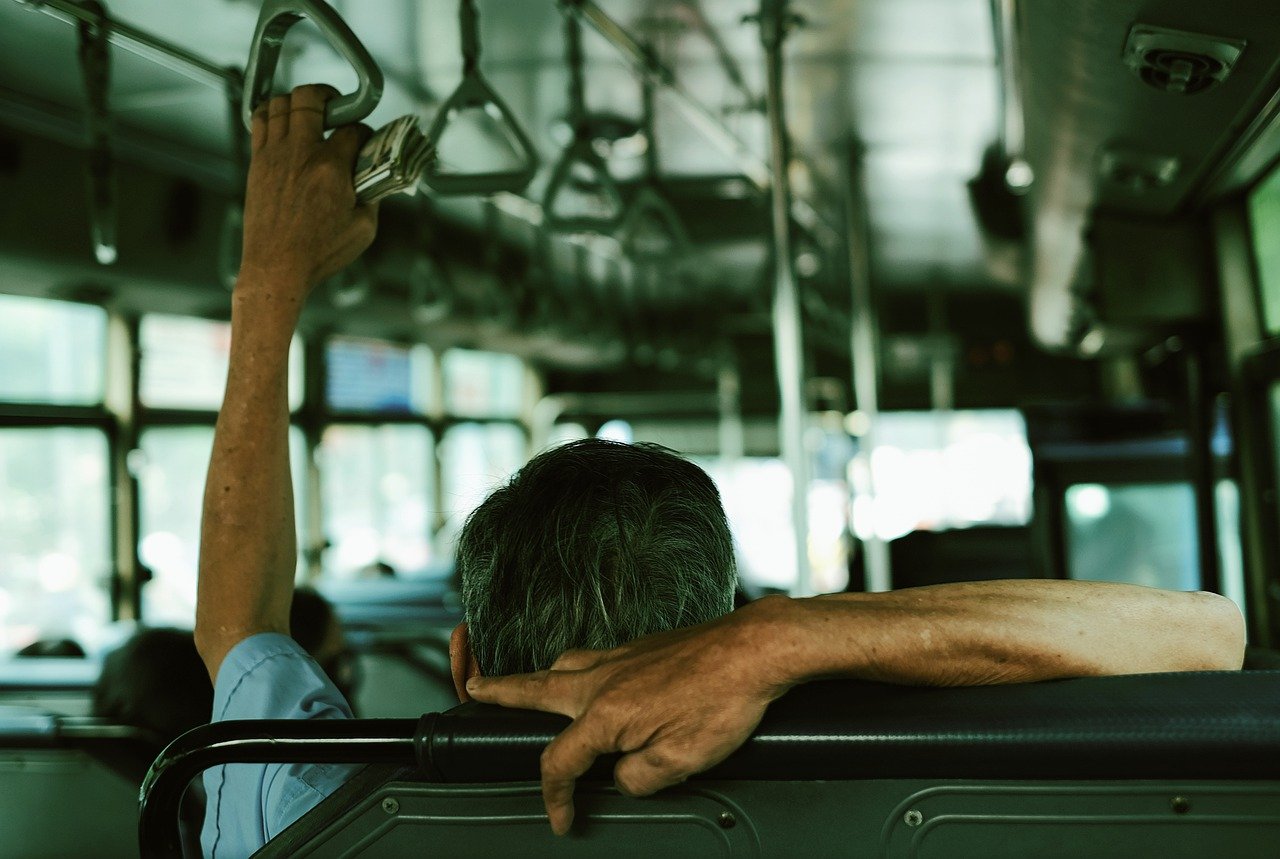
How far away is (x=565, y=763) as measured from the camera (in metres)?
0.74

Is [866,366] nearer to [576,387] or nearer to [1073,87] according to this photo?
[1073,87]

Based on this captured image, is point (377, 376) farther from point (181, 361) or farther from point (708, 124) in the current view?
point (708, 124)

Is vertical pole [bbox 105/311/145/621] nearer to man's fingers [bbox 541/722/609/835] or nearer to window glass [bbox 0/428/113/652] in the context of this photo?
window glass [bbox 0/428/113/652]

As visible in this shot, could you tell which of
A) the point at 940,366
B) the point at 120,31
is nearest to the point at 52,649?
the point at 120,31

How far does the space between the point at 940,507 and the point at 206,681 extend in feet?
27.2

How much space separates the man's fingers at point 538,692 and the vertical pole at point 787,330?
159 centimetres

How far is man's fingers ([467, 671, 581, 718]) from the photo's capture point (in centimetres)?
77

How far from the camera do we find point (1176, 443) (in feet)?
14.3

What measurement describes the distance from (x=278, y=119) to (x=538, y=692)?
685 mm

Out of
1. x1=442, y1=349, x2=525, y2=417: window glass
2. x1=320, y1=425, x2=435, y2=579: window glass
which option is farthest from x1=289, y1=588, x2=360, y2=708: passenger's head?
x1=442, y1=349, x2=525, y2=417: window glass

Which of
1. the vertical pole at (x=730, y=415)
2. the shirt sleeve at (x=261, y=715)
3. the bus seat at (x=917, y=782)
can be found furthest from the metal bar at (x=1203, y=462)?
the vertical pole at (x=730, y=415)

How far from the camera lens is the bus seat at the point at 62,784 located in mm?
1930

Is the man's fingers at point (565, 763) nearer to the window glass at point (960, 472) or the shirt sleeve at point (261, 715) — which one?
the shirt sleeve at point (261, 715)

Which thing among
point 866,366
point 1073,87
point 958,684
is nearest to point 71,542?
point 866,366
